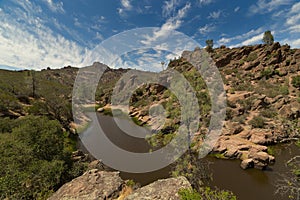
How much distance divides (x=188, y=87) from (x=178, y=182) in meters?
11.8

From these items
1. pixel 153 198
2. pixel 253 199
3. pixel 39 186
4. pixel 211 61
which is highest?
pixel 211 61

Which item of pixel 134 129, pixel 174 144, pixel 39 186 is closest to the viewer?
pixel 39 186

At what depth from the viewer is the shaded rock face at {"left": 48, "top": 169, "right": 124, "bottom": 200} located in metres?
10.8

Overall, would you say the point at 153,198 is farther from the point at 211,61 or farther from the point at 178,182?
the point at 211,61

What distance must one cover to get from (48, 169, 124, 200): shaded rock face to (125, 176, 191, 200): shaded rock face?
206 cm

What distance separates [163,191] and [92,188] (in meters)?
5.06

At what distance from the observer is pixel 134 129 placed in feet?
142

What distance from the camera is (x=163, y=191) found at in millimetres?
9648

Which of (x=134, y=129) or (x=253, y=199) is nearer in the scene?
(x=253, y=199)

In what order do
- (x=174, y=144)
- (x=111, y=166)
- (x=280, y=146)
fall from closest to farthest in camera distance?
(x=174, y=144)
(x=111, y=166)
(x=280, y=146)

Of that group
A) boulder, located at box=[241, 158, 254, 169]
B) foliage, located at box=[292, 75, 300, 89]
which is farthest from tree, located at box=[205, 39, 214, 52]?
boulder, located at box=[241, 158, 254, 169]

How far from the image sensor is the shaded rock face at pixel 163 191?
931 cm

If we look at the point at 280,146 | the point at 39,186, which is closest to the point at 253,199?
the point at 280,146

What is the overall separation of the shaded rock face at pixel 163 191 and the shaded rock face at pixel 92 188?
206 cm
